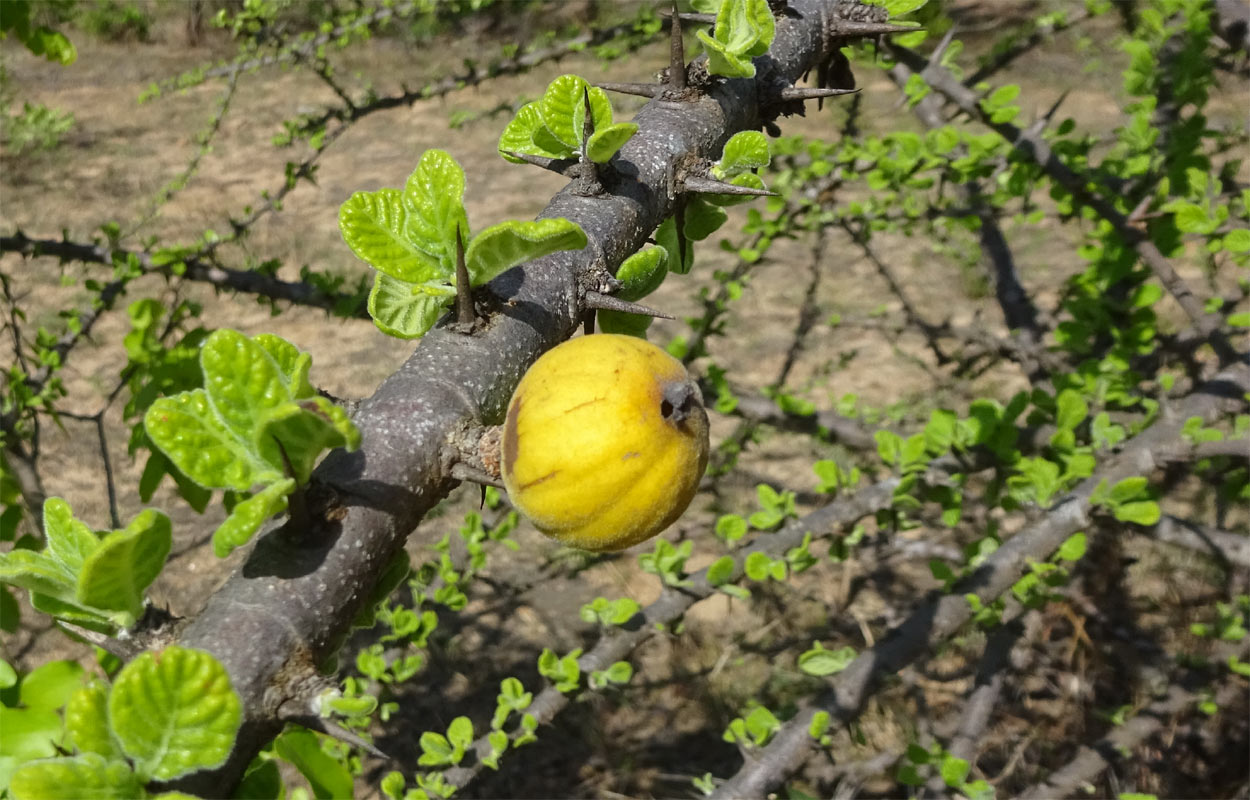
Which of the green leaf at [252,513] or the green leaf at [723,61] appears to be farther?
the green leaf at [723,61]

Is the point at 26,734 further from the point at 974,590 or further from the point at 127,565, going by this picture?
the point at 974,590

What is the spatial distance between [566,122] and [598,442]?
362 millimetres

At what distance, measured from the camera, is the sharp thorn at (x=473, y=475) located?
0.59 meters

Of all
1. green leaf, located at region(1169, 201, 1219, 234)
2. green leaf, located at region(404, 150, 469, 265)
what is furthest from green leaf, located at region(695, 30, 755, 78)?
green leaf, located at region(1169, 201, 1219, 234)

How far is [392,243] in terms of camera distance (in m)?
0.70

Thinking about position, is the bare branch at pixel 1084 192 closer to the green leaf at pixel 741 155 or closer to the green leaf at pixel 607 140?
the green leaf at pixel 741 155

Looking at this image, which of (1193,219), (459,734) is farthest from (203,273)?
(1193,219)

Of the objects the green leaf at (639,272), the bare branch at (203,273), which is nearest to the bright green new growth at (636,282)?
the green leaf at (639,272)

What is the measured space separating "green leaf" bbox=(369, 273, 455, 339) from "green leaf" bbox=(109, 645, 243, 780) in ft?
0.96

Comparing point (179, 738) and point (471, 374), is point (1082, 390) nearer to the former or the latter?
point (471, 374)

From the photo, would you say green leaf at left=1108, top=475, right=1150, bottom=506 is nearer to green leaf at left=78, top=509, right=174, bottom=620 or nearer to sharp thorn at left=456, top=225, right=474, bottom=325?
sharp thorn at left=456, top=225, right=474, bottom=325

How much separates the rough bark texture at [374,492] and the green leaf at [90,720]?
49 millimetres

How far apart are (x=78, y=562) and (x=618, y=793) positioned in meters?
2.80

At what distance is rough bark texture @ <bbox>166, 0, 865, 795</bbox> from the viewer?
0.52 m
